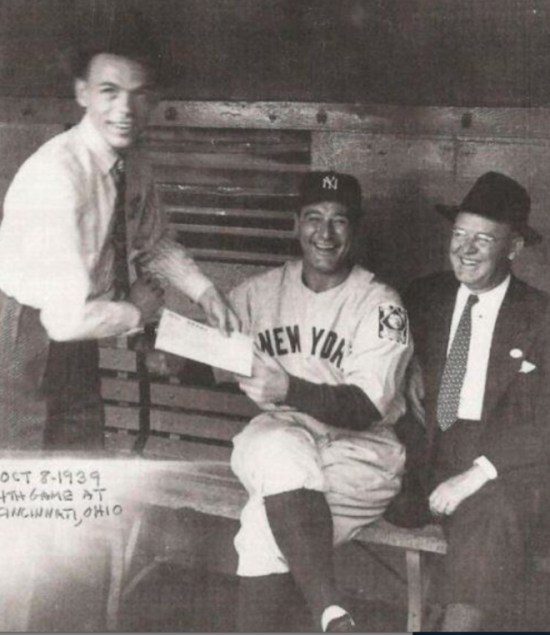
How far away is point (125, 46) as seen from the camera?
188 cm

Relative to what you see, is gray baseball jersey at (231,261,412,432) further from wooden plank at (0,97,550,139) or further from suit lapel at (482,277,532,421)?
wooden plank at (0,97,550,139)

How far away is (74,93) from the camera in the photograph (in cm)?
219

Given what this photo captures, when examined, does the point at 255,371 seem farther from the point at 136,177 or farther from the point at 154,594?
the point at 154,594

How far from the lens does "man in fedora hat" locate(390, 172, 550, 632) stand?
70.6 inches

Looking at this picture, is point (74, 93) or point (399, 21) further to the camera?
point (74, 93)

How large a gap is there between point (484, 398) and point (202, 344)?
2.06ft

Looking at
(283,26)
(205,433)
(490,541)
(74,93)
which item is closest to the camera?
(490,541)

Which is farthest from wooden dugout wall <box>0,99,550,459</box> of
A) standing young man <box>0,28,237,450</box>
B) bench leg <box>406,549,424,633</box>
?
bench leg <box>406,549,424,633</box>

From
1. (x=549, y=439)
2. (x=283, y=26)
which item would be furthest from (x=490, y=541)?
(x=283, y=26)

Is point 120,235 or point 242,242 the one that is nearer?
point 120,235

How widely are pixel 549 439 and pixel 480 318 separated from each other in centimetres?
30

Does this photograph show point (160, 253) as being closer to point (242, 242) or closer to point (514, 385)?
point (242, 242)

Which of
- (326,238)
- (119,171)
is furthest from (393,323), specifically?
(119,171)

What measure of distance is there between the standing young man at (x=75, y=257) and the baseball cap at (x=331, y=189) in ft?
1.03
